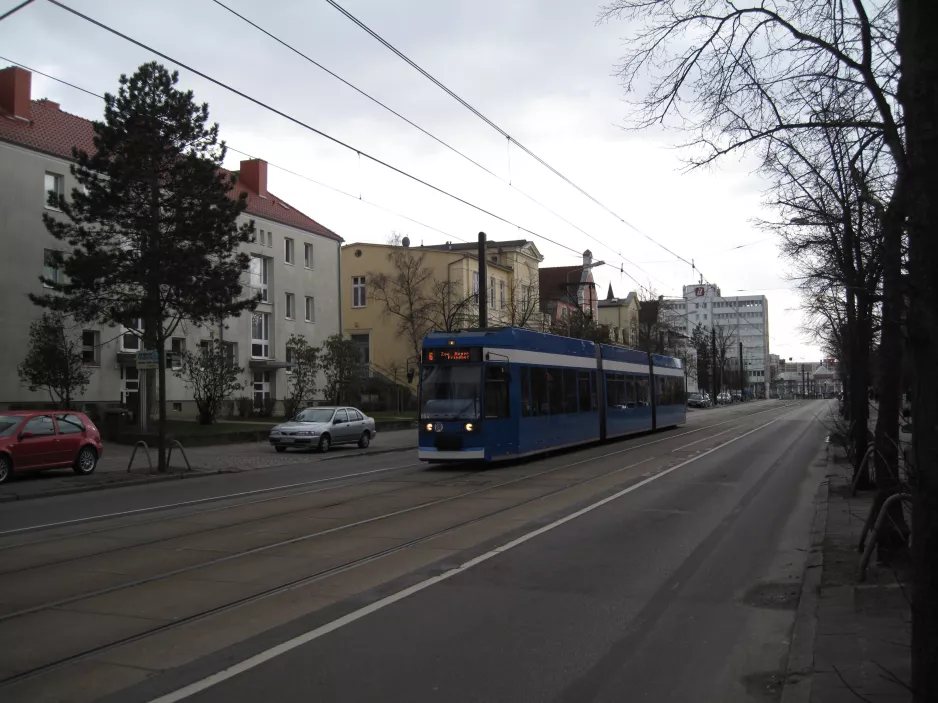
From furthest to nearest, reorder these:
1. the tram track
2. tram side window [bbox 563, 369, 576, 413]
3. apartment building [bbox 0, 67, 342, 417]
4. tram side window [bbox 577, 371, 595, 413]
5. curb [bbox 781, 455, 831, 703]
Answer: apartment building [bbox 0, 67, 342, 417] < tram side window [bbox 577, 371, 595, 413] < tram side window [bbox 563, 369, 576, 413] < the tram track < curb [bbox 781, 455, 831, 703]

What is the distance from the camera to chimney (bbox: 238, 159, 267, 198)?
4959 cm

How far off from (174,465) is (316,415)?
296 inches

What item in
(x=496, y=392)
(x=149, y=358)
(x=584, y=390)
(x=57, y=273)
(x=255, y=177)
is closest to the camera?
(x=496, y=392)

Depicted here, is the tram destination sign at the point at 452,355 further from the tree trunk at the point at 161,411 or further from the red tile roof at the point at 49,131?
the red tile roof at the point at 49,131

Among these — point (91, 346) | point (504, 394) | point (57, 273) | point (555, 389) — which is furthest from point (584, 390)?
point (57, 273)

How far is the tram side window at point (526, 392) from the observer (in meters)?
20.9

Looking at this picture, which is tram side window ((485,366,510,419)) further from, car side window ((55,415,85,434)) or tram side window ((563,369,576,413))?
car side window ((55,415,85,434))

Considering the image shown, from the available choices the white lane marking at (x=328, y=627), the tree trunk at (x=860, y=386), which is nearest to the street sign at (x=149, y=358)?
the white lane marking at (x=328, y=627)

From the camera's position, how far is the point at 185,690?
5.17 meters

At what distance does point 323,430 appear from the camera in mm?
28516

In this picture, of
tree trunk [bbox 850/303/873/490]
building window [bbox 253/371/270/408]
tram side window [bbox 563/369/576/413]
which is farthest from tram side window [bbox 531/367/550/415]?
building window [bbox 253/371/270/408]

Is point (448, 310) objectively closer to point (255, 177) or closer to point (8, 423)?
point (255, 177)

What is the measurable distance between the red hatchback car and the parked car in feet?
27.6

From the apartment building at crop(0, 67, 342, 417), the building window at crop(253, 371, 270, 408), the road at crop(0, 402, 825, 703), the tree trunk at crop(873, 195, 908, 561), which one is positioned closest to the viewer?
the road at crop(0, 402, 825, 703)
